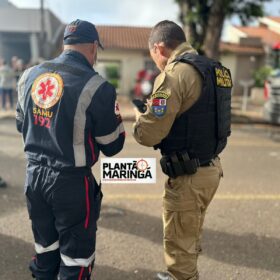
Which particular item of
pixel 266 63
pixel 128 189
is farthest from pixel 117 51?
pixel 128 189

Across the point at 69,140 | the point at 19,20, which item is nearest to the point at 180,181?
the point at 69,140

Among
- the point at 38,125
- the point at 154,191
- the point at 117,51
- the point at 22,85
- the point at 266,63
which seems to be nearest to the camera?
the point at 38,125

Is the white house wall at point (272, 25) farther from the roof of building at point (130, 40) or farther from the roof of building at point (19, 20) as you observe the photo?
the roof of building at point (19, 20)

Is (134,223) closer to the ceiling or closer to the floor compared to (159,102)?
closer to the floor

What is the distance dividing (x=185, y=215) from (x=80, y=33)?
136cm

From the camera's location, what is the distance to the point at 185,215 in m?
2.48

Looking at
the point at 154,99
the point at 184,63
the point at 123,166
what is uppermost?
the point at 184,63

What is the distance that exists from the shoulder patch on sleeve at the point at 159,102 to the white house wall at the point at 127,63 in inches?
837

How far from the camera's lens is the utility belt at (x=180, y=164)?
2385 millimetres

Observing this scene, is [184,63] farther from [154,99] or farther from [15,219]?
[15,219]

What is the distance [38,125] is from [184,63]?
0.97 m

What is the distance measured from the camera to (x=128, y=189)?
498cm

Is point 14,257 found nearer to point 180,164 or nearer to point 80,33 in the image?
point 180,164

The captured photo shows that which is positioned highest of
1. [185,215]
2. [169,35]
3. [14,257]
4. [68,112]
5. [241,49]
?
[169,35]
